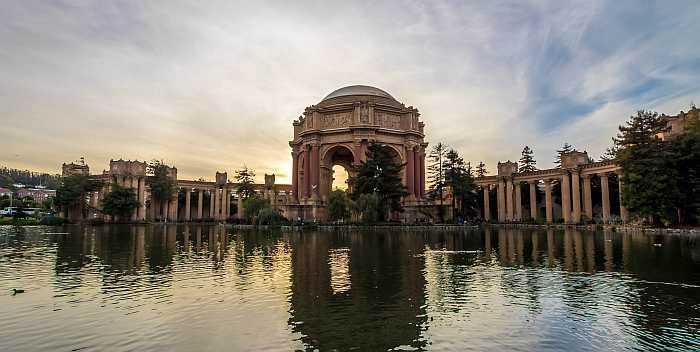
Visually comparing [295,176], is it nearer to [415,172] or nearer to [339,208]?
[415,172]

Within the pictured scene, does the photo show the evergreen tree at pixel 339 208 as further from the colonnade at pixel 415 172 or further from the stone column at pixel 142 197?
the stone column at pixel 142 197

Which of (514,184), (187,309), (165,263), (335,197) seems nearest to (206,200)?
(335,197)

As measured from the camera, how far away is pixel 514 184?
6619cm

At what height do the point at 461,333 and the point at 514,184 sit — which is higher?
the point at 514,184

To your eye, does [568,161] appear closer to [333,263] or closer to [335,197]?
[335,197]

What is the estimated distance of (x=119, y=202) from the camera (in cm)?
6353

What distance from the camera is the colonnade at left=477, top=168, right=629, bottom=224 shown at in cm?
5350

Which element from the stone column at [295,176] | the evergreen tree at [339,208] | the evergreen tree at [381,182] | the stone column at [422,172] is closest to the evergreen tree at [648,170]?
the evergreen tree at [381,182]

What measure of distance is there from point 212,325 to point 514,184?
6376 cm

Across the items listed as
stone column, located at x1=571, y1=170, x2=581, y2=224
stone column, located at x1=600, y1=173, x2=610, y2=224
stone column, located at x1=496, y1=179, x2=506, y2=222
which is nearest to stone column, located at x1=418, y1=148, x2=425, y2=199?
stone column, located at x1=496, y1=179, x2=506, y2=222

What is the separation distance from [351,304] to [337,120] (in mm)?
53578

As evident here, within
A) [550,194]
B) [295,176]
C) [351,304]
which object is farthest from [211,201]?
[351,304]

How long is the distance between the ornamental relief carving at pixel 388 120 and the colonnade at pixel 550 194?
54.6 feet

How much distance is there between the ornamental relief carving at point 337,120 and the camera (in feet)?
201
